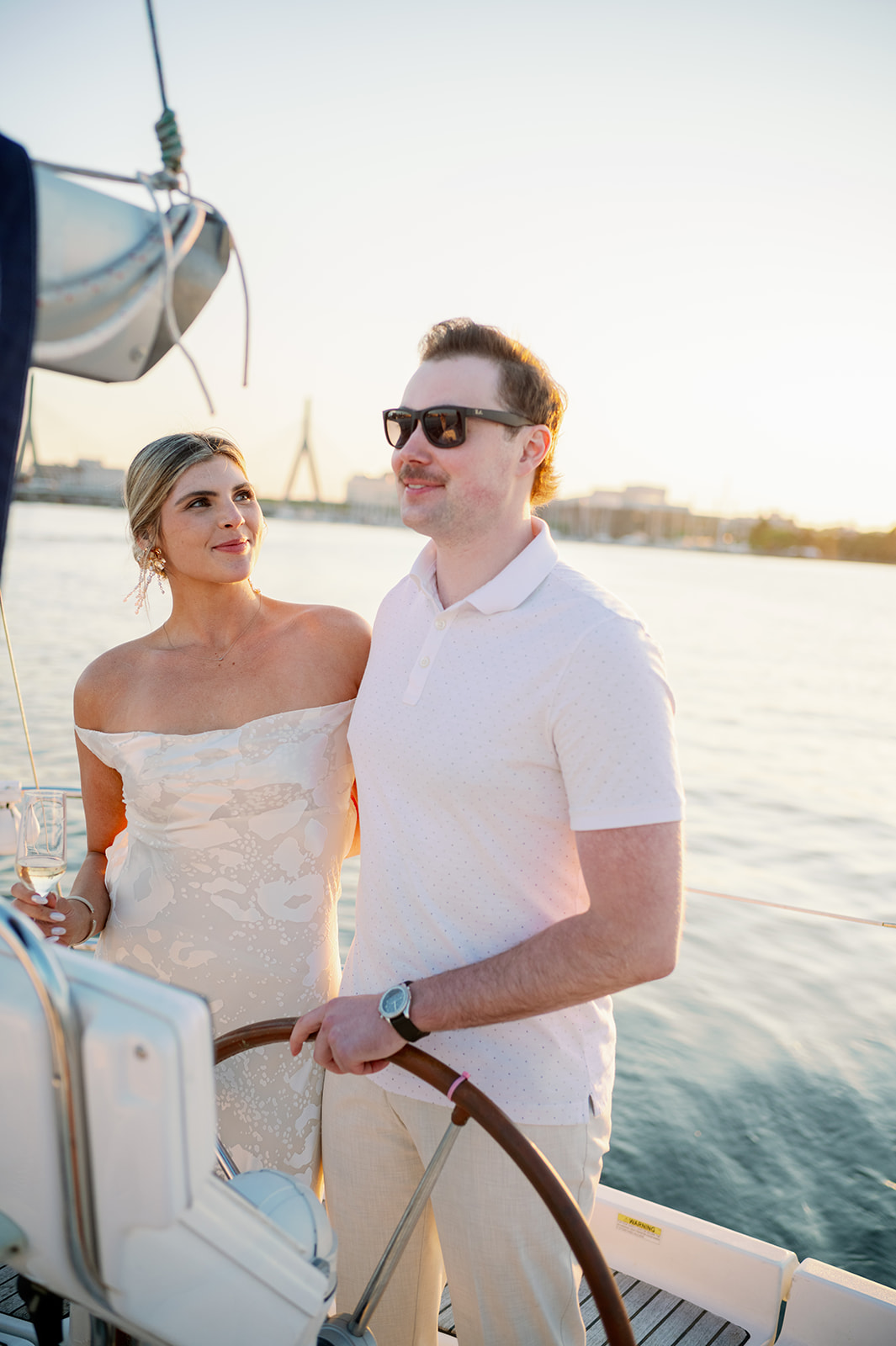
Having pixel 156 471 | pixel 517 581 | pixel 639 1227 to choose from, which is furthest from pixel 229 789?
pixel 639 1227

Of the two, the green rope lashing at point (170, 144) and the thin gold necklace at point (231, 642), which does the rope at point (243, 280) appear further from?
the thin gold necklace at point (231, 642)

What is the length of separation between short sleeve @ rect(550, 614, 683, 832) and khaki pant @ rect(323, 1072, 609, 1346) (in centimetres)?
49

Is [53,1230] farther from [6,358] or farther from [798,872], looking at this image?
[798,872]

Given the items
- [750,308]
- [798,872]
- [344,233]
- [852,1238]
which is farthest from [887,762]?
[750,308]

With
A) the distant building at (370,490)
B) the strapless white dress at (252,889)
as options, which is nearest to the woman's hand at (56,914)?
the strapless white dress at (252,889)

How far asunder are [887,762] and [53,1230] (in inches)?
606

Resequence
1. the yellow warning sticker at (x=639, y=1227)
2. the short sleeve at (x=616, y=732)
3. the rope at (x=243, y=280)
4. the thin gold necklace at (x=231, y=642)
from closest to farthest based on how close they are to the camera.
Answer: the short sleeve at (x=616, y=732), the rope at (x=243, y=280), the thin gold necklace at (x=231, y=642), the yellow warning sticker at (x=639, y=1227)

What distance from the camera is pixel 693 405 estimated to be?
39594 mm

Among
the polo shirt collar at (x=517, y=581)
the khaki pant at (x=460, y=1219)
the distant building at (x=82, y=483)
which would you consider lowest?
the khaki pant at (x=460, y=1219)

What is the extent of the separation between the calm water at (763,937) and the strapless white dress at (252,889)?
0.66 meters

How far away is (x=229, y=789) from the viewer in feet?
6.09

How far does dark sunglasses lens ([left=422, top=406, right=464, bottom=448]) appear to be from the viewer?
150 centimetres

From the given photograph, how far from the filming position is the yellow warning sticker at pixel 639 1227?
2.38 metres

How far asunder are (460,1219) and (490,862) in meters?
0.50
